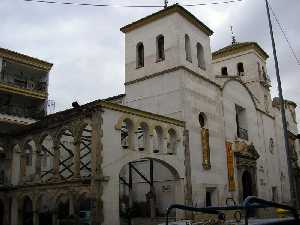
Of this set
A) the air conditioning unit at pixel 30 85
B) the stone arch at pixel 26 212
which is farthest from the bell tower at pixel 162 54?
the air conditioning unit at pixel 30 85

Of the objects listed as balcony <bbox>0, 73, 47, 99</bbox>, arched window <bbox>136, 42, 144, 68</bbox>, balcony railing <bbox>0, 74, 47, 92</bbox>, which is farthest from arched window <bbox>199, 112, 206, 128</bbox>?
balcony railing <bbox>0, 74, 47, 92</bbox>

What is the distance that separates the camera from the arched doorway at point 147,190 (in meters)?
20.9

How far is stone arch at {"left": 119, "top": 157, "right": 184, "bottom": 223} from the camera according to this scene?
20.7 metres

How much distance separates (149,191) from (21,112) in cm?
1318

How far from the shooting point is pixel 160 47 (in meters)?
24.8

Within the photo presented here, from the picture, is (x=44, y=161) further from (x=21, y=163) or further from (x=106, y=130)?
(x=106, y=130)

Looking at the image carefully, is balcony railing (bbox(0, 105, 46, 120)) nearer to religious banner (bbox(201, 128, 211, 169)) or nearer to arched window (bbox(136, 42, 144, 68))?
arched window (bbox(136, 42, 144, 68))

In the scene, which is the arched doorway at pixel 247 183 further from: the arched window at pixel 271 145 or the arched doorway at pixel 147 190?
the arched doorway at pixel 147 190

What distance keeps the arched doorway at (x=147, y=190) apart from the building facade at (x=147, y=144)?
0.19ft

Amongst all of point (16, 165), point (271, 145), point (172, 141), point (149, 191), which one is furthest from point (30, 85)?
point (271, 145)

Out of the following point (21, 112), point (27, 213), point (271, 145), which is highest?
point (21, 112)

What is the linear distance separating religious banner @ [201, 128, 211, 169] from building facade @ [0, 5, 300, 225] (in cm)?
6

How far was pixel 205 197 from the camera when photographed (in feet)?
72.0

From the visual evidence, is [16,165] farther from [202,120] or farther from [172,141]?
[202,120]
